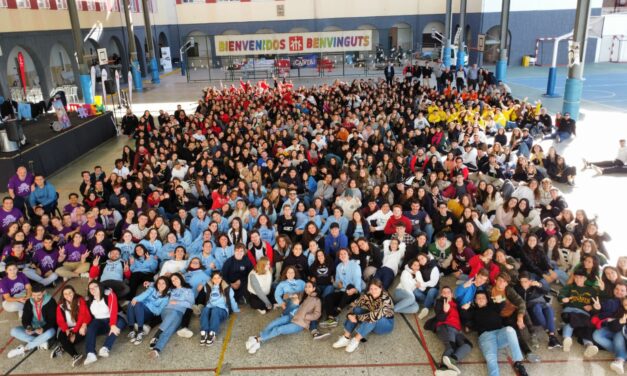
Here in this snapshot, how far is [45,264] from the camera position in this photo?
8.00 m

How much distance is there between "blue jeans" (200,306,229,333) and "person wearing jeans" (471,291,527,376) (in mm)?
3443

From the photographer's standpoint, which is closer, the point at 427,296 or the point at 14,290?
the point at 427,296

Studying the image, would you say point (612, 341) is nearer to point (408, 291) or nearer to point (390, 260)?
point (408, 291)

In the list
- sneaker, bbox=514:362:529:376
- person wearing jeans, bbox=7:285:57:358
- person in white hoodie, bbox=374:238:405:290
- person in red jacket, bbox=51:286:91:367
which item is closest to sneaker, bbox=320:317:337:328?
person in white hoodie, bbox=374:238:405:290

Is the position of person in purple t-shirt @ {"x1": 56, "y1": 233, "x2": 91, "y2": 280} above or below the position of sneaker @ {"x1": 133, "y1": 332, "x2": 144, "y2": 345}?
above

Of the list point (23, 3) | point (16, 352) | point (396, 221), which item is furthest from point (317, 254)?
point (23, 3)

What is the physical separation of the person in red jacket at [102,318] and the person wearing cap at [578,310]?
19.3 ft

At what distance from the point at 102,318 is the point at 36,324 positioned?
930mm

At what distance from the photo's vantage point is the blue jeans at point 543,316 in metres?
6.21

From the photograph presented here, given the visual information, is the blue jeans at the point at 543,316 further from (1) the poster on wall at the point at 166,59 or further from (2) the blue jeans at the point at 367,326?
(1) the poster on wall at the point at 166,59

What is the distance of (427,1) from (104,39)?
26.2 metres

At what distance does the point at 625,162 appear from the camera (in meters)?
12.4

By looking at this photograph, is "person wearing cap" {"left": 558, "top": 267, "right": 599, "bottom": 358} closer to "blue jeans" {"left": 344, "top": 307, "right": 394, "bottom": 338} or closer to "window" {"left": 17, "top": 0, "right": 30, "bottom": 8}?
"blue jeans" {"left": 344, "top": 307, "right": 394, "bottom": 338}

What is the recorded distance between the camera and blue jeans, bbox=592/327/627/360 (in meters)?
5.72
